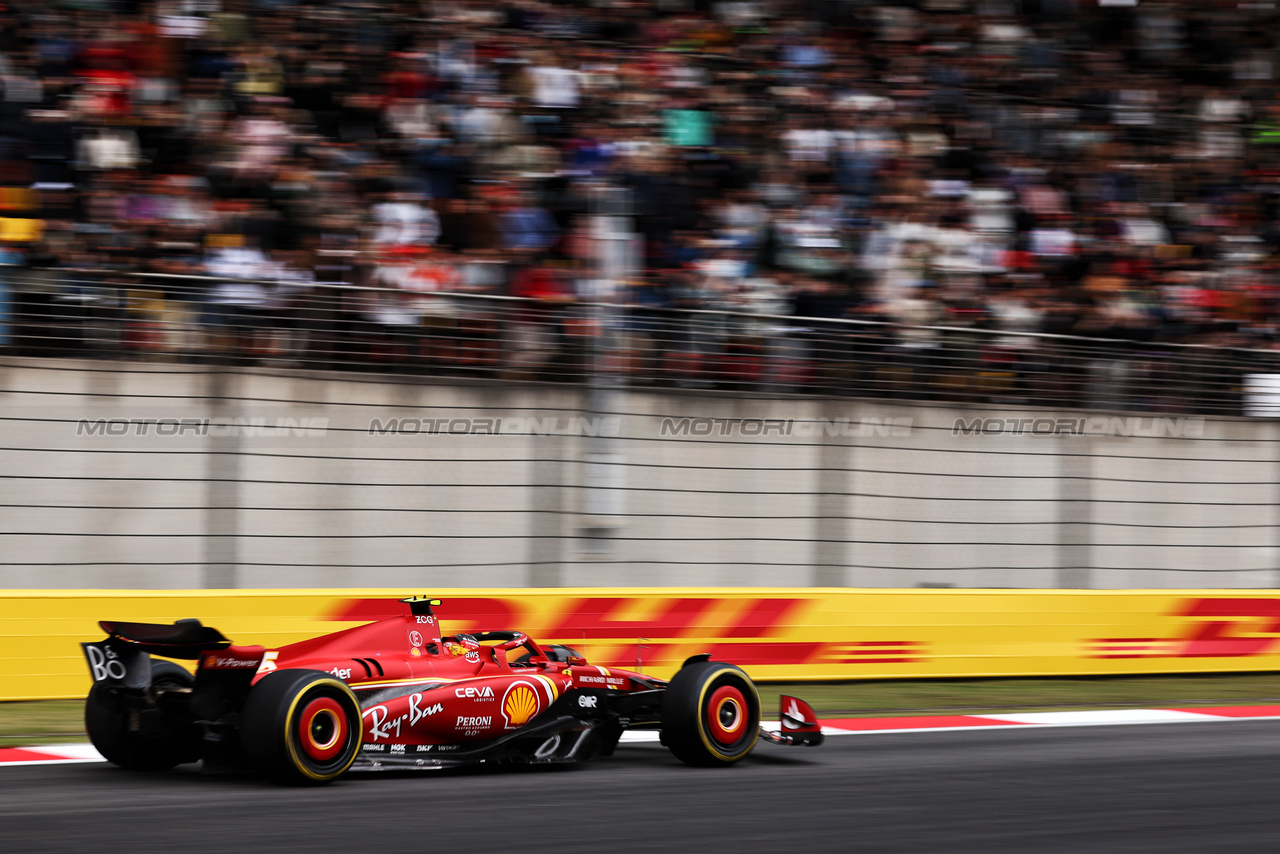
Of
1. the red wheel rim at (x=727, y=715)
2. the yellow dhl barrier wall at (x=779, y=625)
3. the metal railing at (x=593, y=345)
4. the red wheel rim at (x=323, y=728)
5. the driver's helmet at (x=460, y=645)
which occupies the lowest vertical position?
the yellow dhl barrier wall at (x=779, y=625)

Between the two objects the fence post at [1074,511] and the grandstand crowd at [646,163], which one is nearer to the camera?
the grandstand crowd at [646,163]

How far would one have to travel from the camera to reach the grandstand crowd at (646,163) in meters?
10.8

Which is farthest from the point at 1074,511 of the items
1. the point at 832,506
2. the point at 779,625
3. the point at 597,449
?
the point at 597,449

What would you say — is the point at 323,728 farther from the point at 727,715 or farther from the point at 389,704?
the point at 727,715

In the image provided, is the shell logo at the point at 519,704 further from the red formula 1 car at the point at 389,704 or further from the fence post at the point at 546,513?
the fence post at the point at 546,513

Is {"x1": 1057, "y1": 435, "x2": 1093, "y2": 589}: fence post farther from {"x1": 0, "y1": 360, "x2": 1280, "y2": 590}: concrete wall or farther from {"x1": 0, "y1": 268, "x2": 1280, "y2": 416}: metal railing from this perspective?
{"x1": 0, "y1": 268, "x2": 1280, "y2": 416}: metal railing

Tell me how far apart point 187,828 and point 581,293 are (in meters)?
6.76

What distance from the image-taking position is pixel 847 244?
12797 mm

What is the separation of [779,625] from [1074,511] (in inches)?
121

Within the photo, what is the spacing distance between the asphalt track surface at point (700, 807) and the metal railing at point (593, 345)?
3.97 metres

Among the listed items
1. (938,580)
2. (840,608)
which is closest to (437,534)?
(840,608)

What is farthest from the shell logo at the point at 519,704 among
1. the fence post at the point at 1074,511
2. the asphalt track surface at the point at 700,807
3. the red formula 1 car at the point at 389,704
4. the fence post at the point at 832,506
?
the fence post at the point at 1074,511

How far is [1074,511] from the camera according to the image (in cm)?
1241

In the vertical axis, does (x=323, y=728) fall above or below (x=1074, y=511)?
below
